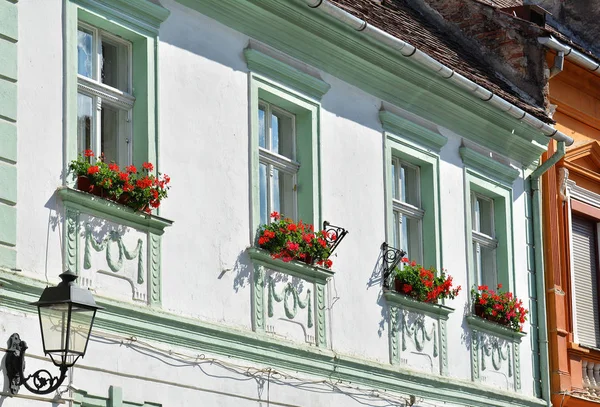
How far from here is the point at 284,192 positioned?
1501 centimetres

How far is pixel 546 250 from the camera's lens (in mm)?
19375

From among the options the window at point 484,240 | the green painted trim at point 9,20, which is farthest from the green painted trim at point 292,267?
the window at point 484,240

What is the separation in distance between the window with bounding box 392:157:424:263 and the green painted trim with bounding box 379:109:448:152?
0.96ft

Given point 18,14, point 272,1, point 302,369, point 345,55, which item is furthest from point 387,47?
point 18,14

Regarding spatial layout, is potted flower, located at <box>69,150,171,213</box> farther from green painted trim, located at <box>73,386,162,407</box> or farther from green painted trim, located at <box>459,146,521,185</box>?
green painted trim, located at <box>459,146,521,185</box>

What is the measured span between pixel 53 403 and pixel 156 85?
300 centimetres

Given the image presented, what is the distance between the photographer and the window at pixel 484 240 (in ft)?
60.2

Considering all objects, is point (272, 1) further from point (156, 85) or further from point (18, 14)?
point (18, 14)

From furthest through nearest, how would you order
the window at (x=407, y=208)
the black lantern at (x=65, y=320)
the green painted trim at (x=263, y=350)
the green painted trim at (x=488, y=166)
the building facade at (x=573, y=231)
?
the building facade at (x=573, y=231) < the green painted trim at (x=488, y=166) < the window at (x=407, y=208) < the green painted trim at (x=263, y=350) < the black lantern at (x=65, y=320)

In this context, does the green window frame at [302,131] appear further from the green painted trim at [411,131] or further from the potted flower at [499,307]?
the potted flower at [499,307]

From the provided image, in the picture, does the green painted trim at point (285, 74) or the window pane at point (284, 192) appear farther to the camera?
the window pane at point (284, 192)

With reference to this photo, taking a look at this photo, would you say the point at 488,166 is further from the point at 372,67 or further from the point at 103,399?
the point at 103,399

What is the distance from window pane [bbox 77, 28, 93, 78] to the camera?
493 inches

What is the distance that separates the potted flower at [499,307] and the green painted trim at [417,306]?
813 mm
